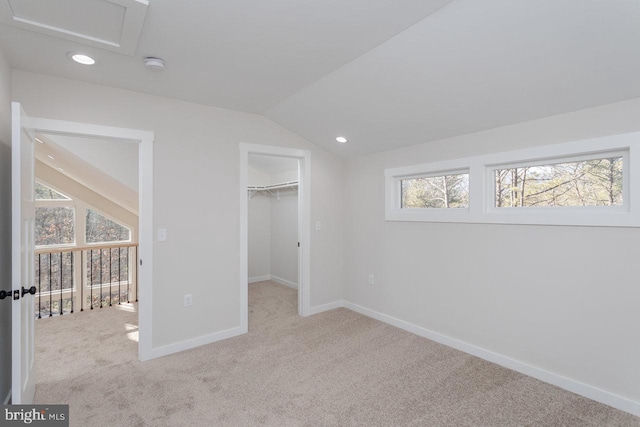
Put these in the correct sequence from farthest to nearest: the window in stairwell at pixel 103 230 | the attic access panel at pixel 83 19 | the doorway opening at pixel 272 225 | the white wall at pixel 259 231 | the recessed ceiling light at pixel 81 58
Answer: the window in stairwell at pixel 103 230
the white wall at pixel 259 231
the doorway opening at pixel 272 225
the recessed ceiling light at pixel 81 58
the attic access panel at pixel 83 19

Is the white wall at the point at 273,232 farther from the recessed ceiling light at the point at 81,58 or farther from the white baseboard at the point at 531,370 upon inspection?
the recessed ceiling light at the point at 81,58

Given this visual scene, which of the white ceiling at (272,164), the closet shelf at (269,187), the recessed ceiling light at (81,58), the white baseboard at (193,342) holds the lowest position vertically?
the white baseboard at (193,342)

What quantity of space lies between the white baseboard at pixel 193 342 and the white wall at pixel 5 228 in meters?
1.01

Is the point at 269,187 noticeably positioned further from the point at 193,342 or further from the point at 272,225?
the point at 193,342

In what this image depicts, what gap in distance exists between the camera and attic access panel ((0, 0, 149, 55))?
164cm

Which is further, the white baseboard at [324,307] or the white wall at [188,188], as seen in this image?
the white baseboard at [324,307]

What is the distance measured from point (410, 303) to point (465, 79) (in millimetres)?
2328

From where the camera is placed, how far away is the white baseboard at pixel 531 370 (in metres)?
2.13

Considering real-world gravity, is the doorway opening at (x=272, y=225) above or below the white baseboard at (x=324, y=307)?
above

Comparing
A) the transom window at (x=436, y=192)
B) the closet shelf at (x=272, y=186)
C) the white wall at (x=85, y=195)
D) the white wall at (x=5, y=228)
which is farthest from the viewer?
the white wall at (x=85, y=195)

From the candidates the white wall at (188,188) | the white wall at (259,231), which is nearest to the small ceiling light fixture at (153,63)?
the white wall at (188,188)

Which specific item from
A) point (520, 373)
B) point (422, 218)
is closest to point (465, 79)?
point (422, 218)

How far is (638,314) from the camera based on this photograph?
207 centimetres

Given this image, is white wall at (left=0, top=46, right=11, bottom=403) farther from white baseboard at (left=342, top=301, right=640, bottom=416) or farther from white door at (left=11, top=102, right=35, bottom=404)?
white baseboard at (left=342, top=301, right=640, bottom=416)
